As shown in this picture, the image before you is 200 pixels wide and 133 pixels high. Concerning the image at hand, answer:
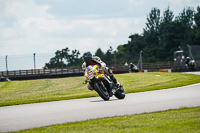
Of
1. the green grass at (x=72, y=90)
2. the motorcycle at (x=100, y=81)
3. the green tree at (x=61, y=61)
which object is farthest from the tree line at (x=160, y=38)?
the motorcycle at (x=100, y=81)

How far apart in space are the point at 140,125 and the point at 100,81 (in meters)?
4.21

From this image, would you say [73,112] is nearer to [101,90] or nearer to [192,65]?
[101,90]

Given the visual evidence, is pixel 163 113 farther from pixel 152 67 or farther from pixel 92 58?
pixel 152 67

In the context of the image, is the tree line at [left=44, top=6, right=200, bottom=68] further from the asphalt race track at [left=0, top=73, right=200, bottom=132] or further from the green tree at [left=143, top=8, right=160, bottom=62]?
the asphalt race track at [left=0, top=73, right=200, bottom=132]

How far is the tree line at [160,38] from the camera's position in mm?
43188

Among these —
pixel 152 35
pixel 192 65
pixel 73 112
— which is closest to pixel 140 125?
pixel 73 112

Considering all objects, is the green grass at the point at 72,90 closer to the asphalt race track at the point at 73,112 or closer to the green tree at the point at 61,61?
the asphalt race track at the point at 73,112

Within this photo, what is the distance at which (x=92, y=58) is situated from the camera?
10.6 m

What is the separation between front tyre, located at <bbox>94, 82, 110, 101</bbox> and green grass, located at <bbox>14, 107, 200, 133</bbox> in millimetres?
2954

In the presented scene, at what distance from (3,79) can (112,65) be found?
40.9 feet

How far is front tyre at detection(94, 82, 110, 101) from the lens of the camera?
10176mm

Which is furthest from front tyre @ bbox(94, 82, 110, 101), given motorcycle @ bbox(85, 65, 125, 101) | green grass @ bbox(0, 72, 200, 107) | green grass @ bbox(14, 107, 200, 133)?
green grass @ bbox(14, 107, 200, 133)

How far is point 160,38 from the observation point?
88.9m

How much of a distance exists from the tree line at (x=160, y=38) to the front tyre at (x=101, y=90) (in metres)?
29.6
